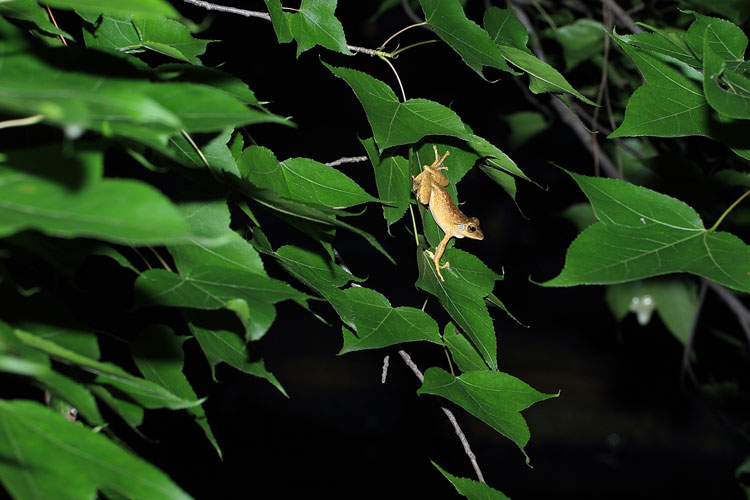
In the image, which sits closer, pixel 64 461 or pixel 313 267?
pixel 64 461

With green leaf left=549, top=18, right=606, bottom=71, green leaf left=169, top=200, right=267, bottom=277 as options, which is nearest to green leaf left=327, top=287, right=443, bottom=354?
green leaf left=169, top=200, right=267, bottom=277

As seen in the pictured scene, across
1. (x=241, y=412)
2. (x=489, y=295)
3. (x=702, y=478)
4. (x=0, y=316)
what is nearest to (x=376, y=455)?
(x=241, y=412)

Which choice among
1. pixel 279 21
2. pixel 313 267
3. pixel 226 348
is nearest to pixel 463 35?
pixel 279 21

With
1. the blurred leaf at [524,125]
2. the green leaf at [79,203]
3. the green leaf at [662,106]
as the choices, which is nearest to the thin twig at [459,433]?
the green leaf at [662,106]

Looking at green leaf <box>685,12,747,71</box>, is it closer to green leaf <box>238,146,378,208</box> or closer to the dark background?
green leaf <box>238,146,378,208</box>

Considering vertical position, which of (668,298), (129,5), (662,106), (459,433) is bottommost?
(668,298)

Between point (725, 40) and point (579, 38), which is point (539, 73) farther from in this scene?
point (579, 38)

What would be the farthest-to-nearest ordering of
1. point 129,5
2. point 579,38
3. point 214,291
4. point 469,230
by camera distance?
point 579,38 < point 469,230 < point 214,291 < point 129,5
